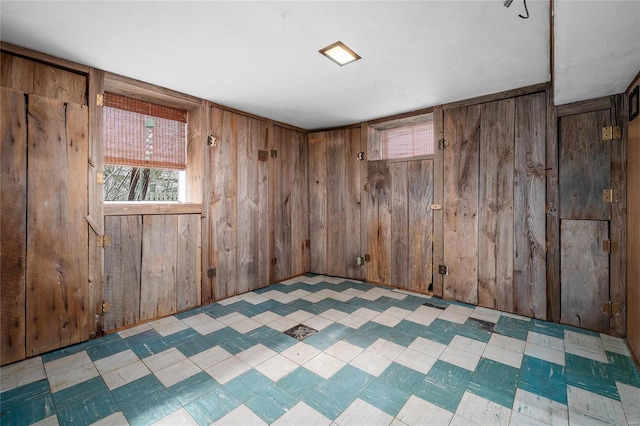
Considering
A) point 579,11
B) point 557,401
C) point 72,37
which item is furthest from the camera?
point 72,37

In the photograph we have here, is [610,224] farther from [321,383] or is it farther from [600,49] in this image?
→ [321,383]

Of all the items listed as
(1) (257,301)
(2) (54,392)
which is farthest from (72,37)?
(1) (257,301)

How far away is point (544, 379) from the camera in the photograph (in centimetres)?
191

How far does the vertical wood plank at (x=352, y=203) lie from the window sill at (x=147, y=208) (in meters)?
2.21

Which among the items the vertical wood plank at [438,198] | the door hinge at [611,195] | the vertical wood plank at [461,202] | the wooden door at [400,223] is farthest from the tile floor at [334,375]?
the door hinge at [611,195]

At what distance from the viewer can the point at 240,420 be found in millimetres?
1572

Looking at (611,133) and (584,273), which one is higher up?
(611,133)

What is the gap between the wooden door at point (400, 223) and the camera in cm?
366

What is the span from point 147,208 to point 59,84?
126cm

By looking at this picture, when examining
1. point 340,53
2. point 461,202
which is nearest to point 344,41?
point 340,53

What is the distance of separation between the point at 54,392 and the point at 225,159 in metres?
2.61

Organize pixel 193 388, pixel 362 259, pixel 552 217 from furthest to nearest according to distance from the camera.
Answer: pixel 362 259 < pixel 552 217 < pixel 193 388

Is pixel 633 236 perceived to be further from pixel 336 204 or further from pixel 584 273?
pixel 336 204

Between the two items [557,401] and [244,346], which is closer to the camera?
[557,401]
